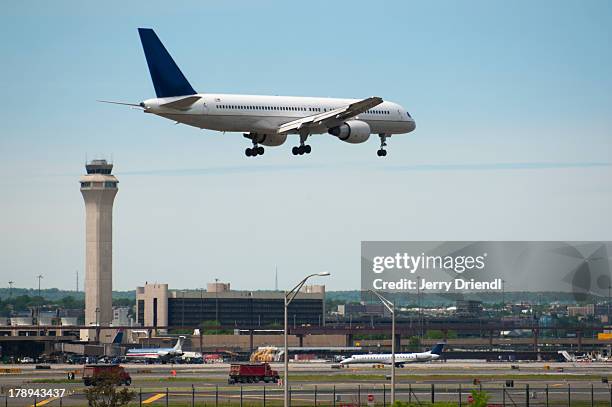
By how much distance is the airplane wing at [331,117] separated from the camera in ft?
409

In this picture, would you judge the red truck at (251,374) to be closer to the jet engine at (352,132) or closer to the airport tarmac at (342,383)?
the airport tarmac at (342,383)

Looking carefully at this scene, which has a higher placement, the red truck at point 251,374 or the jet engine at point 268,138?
the jet engine at point 268,138

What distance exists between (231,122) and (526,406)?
40.6 metres

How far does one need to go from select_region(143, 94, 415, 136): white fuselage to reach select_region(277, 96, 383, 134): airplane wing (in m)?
0.90

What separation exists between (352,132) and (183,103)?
746 inches

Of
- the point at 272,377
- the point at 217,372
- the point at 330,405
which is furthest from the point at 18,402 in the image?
the point at 217,372

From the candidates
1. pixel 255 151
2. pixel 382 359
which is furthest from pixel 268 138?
pixel 382 359

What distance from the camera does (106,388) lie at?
304 feet

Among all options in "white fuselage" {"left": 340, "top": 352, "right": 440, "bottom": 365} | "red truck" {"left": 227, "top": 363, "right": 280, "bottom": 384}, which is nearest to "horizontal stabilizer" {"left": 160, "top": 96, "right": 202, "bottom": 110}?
"red truck" {"left": 227, "top": 363, "right": 280, "bottom": 384}

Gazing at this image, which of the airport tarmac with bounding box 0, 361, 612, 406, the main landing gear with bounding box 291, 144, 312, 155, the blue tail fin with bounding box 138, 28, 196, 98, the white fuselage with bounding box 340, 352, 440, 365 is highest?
the blue tail fin with bounding box 138, 28, 196, 98

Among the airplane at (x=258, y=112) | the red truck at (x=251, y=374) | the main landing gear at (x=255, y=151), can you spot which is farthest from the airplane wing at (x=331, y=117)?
the red truck at (x=251, y=374)

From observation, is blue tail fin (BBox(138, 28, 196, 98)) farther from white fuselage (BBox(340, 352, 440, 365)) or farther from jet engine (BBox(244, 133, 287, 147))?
white fuselage (BBox(340, 352, 440, 365))

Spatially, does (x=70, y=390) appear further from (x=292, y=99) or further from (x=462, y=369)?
(x=462, y=369)

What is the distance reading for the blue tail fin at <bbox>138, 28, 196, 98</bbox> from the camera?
392 feet
